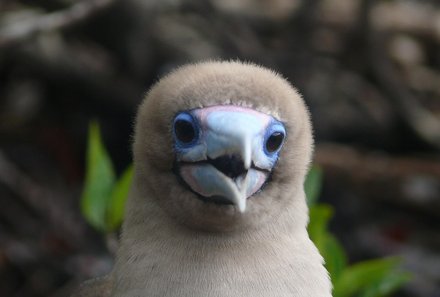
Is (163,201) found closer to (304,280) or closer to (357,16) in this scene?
(304,280)

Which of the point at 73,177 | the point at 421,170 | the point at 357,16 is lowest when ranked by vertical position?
the point at 73,177

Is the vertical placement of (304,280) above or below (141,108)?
below

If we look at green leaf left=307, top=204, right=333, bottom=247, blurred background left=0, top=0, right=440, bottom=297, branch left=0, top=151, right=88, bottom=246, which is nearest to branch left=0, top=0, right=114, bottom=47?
blurred background left=0, top=0, right=440, bottom=297

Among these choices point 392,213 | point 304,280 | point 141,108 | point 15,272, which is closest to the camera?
point 304,280

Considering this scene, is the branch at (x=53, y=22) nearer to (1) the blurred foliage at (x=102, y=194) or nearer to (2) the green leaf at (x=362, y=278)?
(1) the blurred foliage at (x=102, y=194)

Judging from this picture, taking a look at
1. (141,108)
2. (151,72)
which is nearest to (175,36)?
(151,72)

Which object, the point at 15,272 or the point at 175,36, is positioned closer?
the point at 15,272

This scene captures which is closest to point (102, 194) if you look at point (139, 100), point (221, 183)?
point (221, 183)

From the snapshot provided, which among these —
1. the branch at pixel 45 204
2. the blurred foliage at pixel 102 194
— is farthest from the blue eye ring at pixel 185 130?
the branch at pixel 45 204

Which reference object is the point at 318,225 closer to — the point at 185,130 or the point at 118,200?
the point at 118,200
